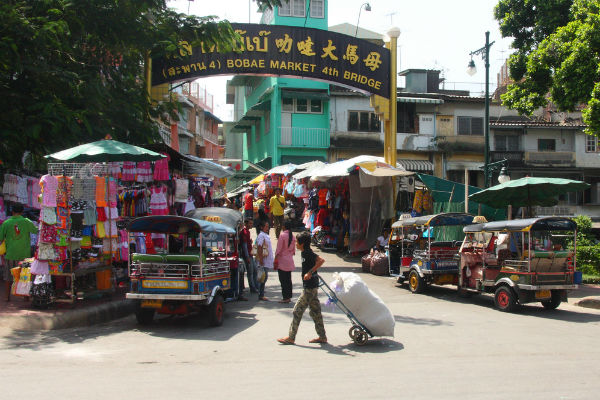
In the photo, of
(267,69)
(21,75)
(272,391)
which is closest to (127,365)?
(272,391)

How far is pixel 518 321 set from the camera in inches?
423

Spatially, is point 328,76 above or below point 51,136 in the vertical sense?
above

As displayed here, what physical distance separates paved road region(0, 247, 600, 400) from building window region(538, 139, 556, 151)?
28834mm

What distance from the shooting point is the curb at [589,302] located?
507 inches

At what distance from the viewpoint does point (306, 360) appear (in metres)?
7.52

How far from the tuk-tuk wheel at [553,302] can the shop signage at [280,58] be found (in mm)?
10627

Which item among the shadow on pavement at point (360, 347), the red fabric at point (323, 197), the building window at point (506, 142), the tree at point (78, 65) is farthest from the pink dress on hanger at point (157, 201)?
the building window at point (506, 142)

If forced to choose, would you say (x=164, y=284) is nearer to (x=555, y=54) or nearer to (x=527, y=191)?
(x=527, y=191)

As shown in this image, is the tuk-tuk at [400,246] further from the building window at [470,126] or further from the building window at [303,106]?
the building window at [470,126]

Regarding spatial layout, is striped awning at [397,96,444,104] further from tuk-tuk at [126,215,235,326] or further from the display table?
tuk-tuk at [126,215,235,326]

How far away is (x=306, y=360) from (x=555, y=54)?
41.6 ft

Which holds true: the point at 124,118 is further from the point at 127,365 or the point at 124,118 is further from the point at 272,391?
the point at 272,391

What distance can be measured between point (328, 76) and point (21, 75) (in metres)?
10.0

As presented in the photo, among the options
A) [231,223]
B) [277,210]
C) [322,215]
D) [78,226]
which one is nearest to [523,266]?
[231,223]
